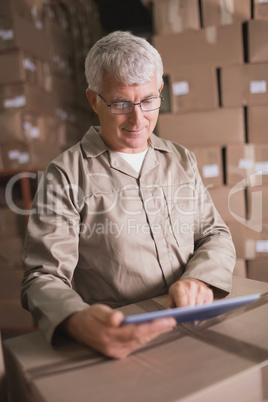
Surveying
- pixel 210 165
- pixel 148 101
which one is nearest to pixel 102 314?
pixel 148 101

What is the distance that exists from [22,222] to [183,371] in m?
1.98

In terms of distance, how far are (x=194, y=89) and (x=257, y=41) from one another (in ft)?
1.32

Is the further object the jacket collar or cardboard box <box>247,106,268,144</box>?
cardboard box <box>247,106,268,144</box>

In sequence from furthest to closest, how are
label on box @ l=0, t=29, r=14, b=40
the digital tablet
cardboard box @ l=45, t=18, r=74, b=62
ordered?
1. cardboard box @ l=45, t=18, r=74, b=62
2. label on box @ l=0, t=29, r=14, b=40
3. the digital tablet

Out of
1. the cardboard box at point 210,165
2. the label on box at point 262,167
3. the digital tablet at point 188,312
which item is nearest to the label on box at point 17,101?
the cardboard box at point 210,165

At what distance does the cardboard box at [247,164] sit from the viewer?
2107 millimetres

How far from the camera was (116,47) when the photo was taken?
1.03 metres

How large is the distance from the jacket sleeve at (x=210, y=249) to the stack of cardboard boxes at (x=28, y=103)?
1.30 meters

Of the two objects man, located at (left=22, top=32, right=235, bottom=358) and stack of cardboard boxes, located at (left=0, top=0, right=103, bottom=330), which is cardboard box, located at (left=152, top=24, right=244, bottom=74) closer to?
stack of cardboard boxes, located at (left=0, top=0, right=103, bottom=330)

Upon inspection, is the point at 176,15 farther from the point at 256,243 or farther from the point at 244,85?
the point at 256,243

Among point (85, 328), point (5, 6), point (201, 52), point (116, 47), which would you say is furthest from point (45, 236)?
point (5, 6)

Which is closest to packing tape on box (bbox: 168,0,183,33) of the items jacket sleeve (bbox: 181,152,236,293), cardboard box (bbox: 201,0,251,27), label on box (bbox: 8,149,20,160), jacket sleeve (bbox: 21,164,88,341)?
cardboard box (bbox: 201,0,251,27)

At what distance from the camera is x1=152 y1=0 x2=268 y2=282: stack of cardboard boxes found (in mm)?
2012

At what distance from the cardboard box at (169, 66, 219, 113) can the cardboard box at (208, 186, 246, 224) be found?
18.7 inches
